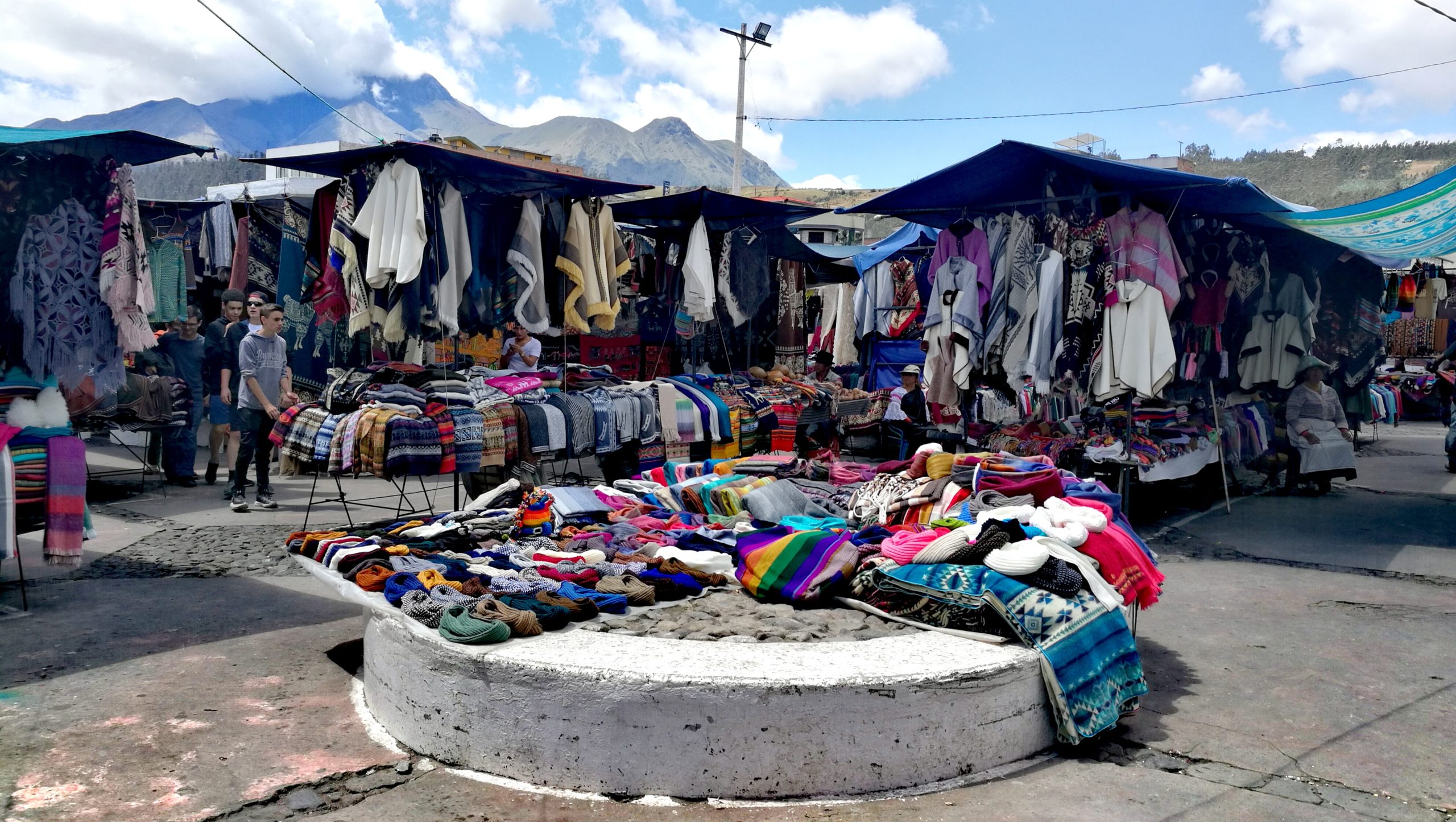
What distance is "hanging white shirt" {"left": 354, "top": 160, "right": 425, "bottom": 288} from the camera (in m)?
7.05

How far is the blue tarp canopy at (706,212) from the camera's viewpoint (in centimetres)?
923

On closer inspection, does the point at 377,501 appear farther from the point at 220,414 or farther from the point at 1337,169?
the point at 1337,169

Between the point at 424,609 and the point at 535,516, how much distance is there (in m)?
1.83

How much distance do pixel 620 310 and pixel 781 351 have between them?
195cm

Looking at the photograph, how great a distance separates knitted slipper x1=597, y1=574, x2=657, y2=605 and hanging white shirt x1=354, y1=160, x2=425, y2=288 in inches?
133

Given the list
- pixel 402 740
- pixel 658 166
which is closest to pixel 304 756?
pixel 402 740

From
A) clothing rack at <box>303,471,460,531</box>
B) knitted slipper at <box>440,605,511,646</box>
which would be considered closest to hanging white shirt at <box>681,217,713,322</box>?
clothing rack at <box>303,471,460,531</box>

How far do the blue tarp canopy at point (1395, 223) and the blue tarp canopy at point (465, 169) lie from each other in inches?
218

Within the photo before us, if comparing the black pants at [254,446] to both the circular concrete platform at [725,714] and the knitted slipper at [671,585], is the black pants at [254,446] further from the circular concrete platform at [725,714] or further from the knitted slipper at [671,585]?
the circular concrete platform at [725,714]

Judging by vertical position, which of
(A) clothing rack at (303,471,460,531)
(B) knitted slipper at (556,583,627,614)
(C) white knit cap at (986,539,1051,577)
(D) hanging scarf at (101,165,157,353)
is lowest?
(A) clothing rack at (303,471,460,531)

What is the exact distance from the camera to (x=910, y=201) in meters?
8.69

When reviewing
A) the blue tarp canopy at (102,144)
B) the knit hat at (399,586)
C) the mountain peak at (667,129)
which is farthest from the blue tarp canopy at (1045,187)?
the mountain peak at (667,129)

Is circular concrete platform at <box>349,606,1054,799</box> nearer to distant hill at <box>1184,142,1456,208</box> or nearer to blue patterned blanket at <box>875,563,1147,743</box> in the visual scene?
blue patterned blanket at <box>875,563,1147,743</box>

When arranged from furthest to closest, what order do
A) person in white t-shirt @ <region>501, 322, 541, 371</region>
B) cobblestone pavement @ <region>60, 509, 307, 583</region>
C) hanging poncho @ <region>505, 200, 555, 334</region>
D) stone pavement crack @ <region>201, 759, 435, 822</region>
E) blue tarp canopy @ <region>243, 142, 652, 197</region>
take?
person in white t-shirt @ <region>501, 322, 541, 371</region>
hanging poncho @ <region>505, 200, 555, 334</region>
blue tarp canopy @ <region>243, 142, 652, 197</region>
cobblestone pavement @ <region>60, 509, 307, 583</region>
stone pavement crack @ <region>201, 759, 435, 822</region>
